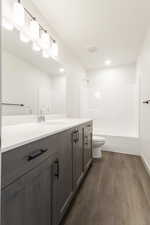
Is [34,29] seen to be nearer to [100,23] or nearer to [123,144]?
[100,23]

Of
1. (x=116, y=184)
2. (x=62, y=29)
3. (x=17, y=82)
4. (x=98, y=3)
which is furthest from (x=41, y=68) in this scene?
(x=116, y=184)

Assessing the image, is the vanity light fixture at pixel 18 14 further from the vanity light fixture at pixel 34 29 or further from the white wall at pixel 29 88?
the white wall at pixel 29 88

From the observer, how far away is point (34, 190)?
690 mm

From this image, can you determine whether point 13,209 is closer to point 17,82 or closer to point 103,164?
point 17,82

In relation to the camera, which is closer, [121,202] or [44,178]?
[44,178]

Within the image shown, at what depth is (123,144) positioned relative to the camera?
2.92 meters

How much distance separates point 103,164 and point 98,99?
1968mm

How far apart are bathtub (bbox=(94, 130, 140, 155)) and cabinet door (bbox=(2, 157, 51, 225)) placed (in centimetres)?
247

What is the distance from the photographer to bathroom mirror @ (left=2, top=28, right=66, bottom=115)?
4.11 ft

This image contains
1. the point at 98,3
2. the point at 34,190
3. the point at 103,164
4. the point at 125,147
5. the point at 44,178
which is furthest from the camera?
the point at 125,147

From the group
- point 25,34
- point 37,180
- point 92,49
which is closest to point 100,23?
point 92,49

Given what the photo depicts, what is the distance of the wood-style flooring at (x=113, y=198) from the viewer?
1128 millimetres

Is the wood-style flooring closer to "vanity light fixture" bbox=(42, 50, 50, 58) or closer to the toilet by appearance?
the toilet

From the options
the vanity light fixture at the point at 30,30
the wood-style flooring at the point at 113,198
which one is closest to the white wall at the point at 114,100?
the wood-style flooring at the point at 113,198
